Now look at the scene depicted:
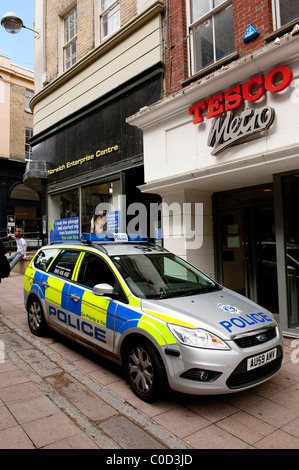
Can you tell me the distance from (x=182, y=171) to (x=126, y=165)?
2464mm

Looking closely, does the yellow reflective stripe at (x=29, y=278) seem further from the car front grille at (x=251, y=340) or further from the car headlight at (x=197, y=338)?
the car front grille at (x=251, y=340)

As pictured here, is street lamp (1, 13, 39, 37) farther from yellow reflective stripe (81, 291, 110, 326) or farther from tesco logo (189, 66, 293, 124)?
yellow reflective stripe (81, 291, 110, 326)

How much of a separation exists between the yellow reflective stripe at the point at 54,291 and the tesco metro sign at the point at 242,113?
12.5 ft

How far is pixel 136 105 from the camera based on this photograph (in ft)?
30.0

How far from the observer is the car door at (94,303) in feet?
13.0

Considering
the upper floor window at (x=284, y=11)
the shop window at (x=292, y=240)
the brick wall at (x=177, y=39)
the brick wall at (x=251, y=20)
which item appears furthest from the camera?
the brick wall at (x=177, y=39)

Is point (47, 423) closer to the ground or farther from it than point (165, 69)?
closer to the ground

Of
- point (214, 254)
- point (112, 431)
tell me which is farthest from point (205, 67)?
point (112, 431)

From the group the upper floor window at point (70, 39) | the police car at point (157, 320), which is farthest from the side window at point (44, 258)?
the upper floor window at point (70, 39)

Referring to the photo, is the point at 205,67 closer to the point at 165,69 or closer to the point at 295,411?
the point at 165,69

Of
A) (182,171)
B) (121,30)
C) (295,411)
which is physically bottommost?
(295,411)

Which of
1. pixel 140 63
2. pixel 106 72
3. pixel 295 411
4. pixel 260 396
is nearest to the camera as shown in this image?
pixel 295 411

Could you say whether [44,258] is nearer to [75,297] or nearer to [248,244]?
[75,297]

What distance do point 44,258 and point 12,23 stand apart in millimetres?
9868
